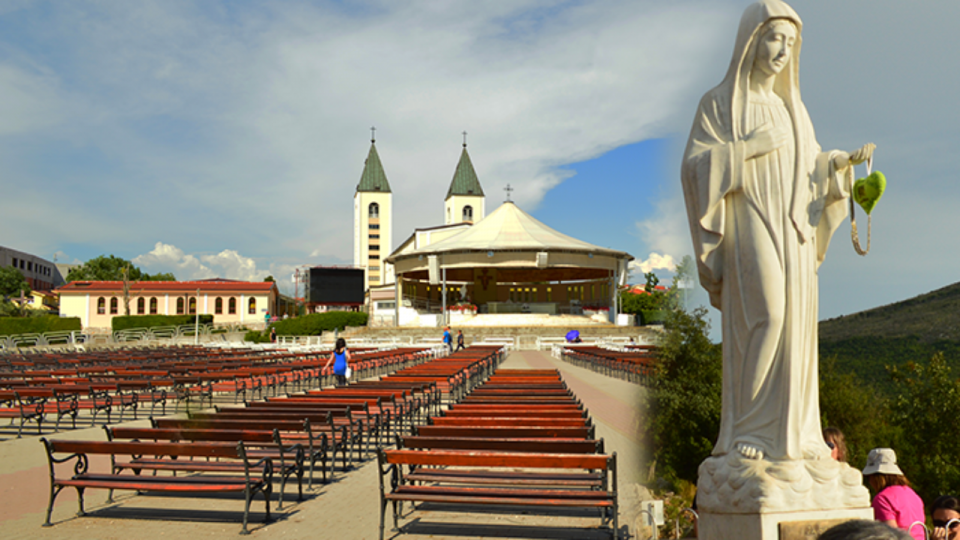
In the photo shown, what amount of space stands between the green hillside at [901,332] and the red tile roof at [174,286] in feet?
164

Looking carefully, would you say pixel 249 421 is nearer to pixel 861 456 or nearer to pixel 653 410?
pixel 653 410

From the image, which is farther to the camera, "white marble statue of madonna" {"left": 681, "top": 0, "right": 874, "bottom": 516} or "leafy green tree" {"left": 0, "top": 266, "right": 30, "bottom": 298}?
"leafy green tree" {"left": 0, "top": 266, "right": 30, "bottom": 298}

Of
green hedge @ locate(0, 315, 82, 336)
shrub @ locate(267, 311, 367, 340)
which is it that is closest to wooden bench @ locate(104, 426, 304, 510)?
shrub @ locate(267, 311, 367, 340)

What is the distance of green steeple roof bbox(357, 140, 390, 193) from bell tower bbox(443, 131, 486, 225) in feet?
41.3

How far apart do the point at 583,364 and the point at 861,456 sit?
30.3 feet

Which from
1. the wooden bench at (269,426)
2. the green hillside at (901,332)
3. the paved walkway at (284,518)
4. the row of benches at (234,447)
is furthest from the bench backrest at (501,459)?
the green hillside at (901,332)

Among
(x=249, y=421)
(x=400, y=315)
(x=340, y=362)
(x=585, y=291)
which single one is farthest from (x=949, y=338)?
(x=249, y=421)

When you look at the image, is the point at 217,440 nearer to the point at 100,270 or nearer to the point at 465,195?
the point at 100,270

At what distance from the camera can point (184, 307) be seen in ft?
195

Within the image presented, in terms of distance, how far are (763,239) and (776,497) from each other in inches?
50.0

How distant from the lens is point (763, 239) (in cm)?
322

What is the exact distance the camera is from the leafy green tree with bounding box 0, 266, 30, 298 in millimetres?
64938

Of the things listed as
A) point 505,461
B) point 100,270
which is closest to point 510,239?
point 505,461

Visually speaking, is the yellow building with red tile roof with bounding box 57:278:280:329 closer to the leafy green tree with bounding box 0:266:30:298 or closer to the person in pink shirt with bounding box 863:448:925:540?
the leafy green tree with bounding box 0:266:30:298
